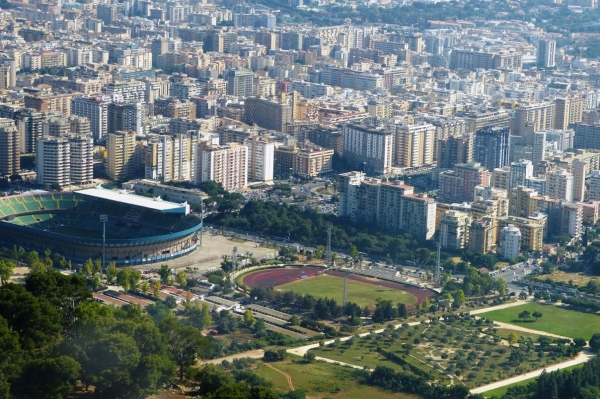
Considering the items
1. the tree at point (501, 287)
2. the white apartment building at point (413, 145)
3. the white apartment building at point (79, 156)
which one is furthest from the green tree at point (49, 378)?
the white apartment building at point (413, 145)

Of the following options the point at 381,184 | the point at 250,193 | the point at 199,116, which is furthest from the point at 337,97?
the point at 381,184

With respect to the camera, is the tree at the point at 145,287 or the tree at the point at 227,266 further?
the tree at the point at 227,266

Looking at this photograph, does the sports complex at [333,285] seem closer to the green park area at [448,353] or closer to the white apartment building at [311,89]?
the green park area at [448,353]

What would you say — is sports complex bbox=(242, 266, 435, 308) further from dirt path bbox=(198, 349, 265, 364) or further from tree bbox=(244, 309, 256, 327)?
dirt path bbox=(198, 349, 265, 364)

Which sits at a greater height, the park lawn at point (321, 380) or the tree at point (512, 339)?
the tree at point (512, 339)

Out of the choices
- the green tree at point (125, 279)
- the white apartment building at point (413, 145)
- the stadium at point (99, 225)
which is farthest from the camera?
the white apartment building at point (413, 145)
